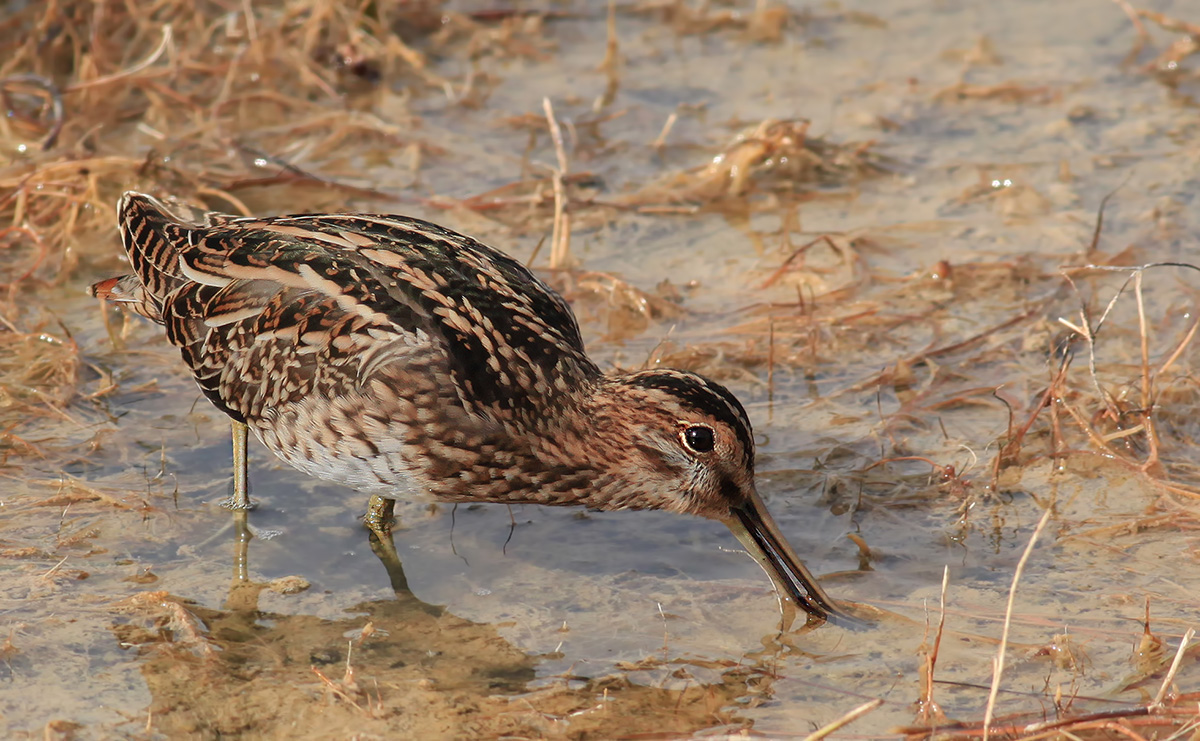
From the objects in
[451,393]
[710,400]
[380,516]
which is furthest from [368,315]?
[710,400]

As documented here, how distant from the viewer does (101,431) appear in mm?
6449

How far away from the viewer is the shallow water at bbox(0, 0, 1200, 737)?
5023mm

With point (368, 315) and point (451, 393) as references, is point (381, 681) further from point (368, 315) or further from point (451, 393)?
point (368, 315)

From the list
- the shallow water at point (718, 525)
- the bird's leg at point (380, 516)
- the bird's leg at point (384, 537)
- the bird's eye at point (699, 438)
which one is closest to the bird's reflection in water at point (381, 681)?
the shallow water at point (718, 525)

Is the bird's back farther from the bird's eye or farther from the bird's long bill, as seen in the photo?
the bird's long bill

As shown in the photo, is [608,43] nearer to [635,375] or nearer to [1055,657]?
[635,375]

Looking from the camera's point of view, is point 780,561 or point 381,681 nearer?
point 381,681

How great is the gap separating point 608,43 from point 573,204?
2215 millimetres

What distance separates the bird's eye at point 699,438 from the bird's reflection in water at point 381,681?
77 centimetres

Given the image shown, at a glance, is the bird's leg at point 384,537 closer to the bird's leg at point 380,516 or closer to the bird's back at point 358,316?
the bird's leg at point 380,516

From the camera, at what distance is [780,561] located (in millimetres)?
5367

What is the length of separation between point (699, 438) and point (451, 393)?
0.91 metres

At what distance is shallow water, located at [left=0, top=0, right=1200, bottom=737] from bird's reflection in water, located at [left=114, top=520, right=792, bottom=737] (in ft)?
0.04

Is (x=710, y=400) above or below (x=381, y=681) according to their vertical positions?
above
